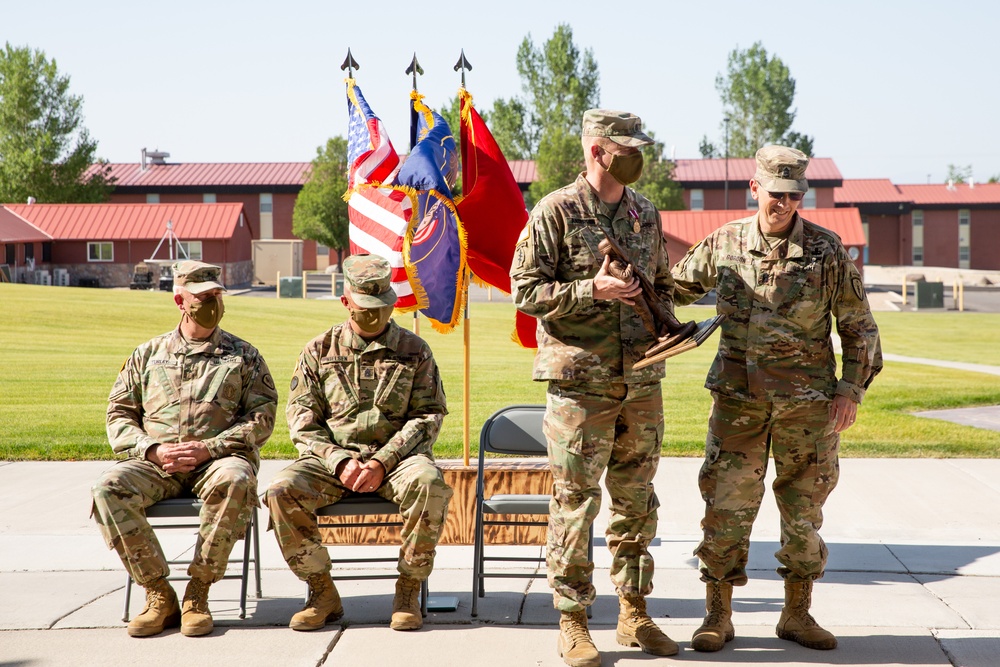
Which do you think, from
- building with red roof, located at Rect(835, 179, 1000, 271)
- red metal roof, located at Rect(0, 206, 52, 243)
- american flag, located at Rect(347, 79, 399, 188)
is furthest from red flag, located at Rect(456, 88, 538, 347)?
building with red roof, located at Rect(835, 179, 1000, 271)

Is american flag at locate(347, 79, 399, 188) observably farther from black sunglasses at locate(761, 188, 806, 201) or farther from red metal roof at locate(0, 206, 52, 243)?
red metal roof at locate(0, 206, 52, 243)

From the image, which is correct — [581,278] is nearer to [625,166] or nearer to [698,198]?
[625,166]

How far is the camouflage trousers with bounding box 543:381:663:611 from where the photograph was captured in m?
4.58

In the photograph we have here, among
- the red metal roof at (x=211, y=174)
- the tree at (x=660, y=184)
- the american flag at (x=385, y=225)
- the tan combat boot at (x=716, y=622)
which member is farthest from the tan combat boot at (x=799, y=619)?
the red metal roof at (x=211, y=174)

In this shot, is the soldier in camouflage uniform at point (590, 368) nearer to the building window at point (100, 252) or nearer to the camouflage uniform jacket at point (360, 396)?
the camouflage uniform jacket at point (360, 396)

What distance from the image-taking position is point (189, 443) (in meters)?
5.25

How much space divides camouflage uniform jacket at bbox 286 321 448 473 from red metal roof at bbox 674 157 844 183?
6316 cm

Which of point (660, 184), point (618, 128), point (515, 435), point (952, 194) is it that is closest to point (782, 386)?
point (618, 128)

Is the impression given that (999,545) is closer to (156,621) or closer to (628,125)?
(628,125)

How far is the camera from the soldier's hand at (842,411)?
4646mm

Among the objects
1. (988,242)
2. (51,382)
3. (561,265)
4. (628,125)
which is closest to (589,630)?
(561,265)

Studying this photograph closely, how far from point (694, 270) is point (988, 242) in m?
78.5

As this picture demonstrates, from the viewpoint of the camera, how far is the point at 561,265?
184 inches

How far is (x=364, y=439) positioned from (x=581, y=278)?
146cm
